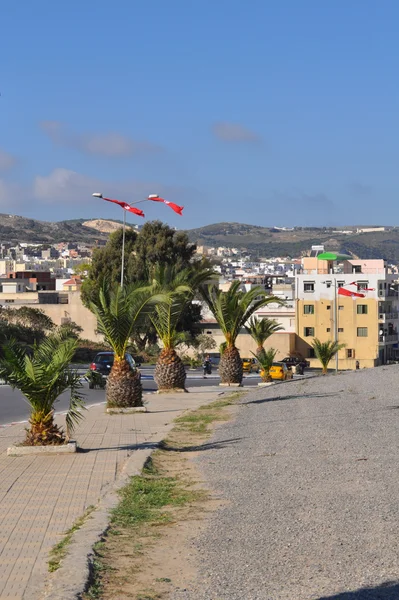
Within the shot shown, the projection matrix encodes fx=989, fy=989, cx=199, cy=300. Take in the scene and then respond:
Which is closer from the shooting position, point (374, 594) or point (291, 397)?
point (374, 594)

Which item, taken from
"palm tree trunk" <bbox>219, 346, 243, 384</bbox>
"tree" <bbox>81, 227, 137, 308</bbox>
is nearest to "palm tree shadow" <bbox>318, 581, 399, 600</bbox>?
"palm tree trunk" <bbox>219, 346, 243, 384</bbox>

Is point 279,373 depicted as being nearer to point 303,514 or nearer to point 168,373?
point 168,373

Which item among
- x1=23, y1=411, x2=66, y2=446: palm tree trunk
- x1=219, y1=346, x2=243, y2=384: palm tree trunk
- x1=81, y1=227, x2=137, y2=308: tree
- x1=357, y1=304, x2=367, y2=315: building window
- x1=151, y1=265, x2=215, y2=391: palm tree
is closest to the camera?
x1=23, y1=411, x2=66, y2=446: palm tree trunk

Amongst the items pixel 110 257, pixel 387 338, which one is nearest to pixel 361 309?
pixel 387 338

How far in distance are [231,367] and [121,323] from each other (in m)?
14.7

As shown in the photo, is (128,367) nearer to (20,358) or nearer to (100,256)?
(20,358)

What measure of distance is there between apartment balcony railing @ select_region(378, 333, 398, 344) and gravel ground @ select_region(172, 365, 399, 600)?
69357 millimetres

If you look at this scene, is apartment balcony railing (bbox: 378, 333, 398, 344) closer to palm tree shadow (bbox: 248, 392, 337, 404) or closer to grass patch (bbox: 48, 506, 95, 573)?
palm tree shadow (bbox: 248, 392, 337, 404)

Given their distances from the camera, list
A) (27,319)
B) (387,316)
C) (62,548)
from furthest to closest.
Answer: (387,316), (27,319), (62,548)

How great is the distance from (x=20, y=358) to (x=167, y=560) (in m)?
7.65

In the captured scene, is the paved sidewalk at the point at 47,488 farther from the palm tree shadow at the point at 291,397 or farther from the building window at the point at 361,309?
the building window at the point at 361,309

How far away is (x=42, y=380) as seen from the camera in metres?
15.1

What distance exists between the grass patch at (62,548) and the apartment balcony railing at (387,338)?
78984 mm

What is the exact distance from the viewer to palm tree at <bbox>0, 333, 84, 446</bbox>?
15.1 metres
